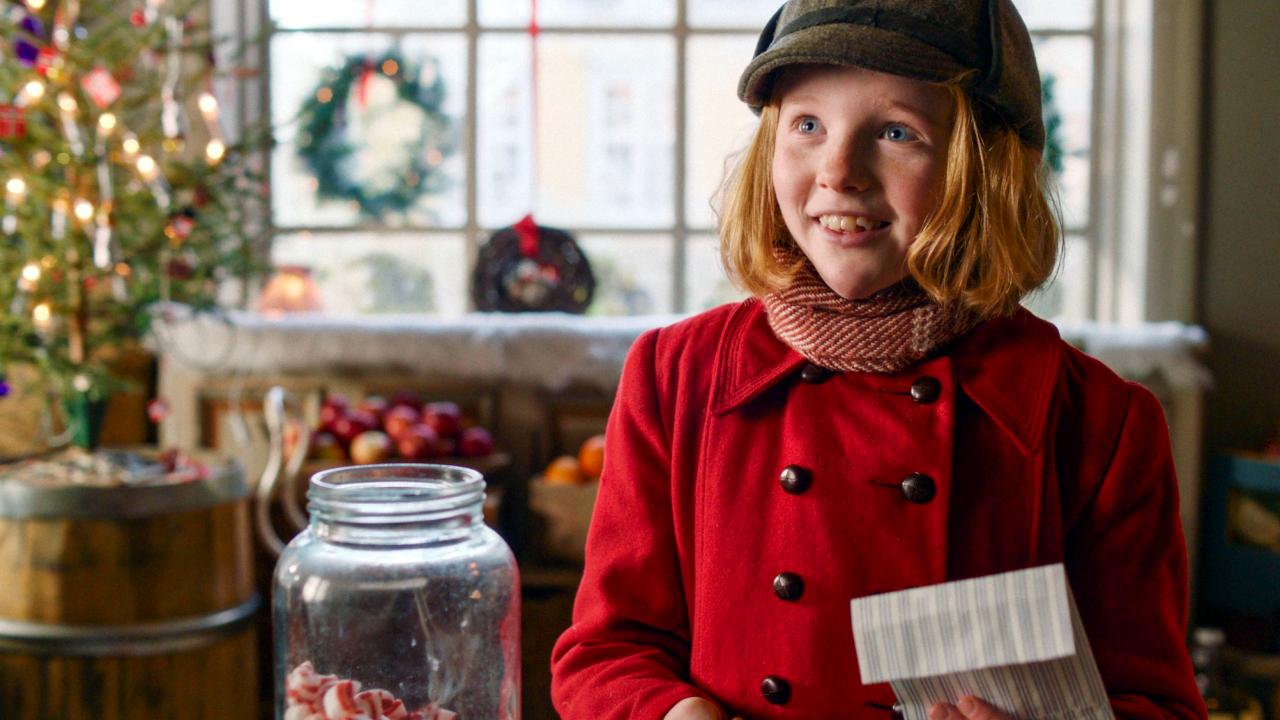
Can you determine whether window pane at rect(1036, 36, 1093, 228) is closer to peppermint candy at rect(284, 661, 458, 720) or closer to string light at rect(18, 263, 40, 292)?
string light at rect(18, 263, 40, 292)

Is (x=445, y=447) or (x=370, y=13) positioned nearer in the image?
(x=445, y=447)

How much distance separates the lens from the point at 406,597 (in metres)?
0.87

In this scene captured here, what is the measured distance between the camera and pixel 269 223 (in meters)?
2.59

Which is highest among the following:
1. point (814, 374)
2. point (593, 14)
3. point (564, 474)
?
point (593, 14)

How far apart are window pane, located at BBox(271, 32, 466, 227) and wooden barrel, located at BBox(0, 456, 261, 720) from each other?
125 centimetres

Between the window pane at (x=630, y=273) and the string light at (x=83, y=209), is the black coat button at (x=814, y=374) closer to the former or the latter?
the string light at (x=83, y=209)

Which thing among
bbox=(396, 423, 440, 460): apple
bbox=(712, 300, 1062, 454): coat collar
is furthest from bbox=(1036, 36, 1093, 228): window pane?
bbox=(712, 300, 1062, 454): coat collar

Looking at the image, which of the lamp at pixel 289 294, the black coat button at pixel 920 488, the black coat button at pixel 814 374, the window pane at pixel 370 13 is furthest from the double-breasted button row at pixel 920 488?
the window pane at pixel 370 13

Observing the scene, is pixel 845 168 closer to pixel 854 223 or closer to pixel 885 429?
pixel 854 223

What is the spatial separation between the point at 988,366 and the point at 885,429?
0.09 m

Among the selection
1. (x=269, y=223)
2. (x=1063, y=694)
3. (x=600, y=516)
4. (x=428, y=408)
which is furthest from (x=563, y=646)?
(x=269, y=223)

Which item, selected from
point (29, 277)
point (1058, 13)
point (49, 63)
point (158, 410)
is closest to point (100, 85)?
point (49, 63)

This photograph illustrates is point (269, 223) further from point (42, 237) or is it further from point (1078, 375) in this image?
point (1078, 375)

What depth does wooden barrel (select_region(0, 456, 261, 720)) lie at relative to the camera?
6.31 ft
